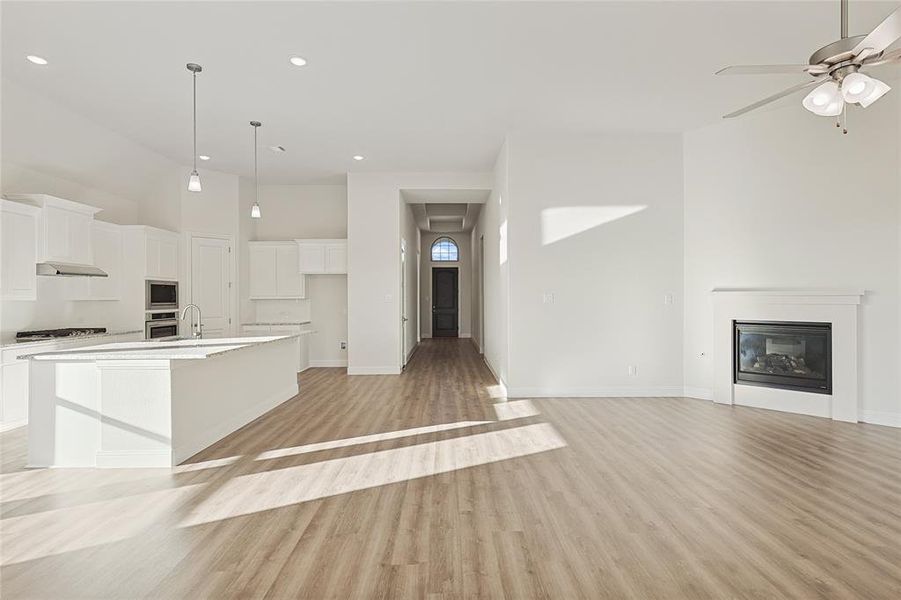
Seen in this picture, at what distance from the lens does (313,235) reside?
884cm

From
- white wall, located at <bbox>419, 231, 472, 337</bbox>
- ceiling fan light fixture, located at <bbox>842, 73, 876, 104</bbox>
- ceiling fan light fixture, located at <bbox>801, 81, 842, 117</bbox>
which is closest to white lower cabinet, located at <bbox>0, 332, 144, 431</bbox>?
ceiling fan light fixture, located at <bbox>801, 81, 842, 117</bbox>

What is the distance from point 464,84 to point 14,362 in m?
4.89

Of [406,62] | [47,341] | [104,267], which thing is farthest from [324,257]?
[406,62]

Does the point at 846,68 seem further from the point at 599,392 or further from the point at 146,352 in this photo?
the point at 146,352

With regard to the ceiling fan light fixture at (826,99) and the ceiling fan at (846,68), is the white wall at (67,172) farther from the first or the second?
the ceiling fan light fixture at (826,99)

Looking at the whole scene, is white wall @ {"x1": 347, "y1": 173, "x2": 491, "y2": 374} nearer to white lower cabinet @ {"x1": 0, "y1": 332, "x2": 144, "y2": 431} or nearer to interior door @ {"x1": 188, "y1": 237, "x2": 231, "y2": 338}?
interior door @ {"x1": 188, "y1": 237, "x2": 231, "y2": 338}

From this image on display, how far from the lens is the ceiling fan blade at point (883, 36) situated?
7.50ft

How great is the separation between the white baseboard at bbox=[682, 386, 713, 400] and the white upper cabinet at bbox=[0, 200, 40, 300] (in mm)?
7118

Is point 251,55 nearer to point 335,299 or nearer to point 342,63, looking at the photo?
point 342,63

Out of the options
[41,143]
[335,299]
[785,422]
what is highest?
[41,143]

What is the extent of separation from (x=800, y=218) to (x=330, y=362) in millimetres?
7149

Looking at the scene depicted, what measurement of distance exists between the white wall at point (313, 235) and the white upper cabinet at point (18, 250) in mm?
3941

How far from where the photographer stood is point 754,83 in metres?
4.68

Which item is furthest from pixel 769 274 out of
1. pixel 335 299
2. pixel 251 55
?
pixel 335 299
